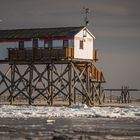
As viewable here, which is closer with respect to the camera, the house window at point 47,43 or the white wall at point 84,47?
the white wall at point 84,47

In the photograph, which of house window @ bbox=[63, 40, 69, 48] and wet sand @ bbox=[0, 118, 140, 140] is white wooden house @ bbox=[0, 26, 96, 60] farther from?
wet sand @ bbox=[0, 118, 140, 140]

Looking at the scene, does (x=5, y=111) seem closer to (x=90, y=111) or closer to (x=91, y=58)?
(x=90, y=111)

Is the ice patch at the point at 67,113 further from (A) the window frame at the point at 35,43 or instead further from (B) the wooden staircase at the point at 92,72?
(B) the wooden staircase at the point at 92,72

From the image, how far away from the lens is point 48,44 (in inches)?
2672

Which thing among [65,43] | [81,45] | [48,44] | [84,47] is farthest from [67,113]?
[84,47]

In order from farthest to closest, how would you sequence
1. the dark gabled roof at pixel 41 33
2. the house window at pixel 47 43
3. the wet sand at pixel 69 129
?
1. the dark gabled roof at pixel 41 33
2. the house window at pixel 47 43
3. the wet sand at pixel 69 129

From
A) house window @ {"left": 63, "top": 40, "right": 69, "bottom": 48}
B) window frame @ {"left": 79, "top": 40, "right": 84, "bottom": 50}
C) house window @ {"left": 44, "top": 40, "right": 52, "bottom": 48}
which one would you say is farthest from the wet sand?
house window @ {"left": 44, "top": 40, "right": 52, "bottom": 48}

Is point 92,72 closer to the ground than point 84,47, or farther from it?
closer to the ground

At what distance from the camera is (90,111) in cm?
5728

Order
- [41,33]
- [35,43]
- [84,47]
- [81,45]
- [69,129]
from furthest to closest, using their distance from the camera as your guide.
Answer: [41,33] → [35,43] → [84,47] → [81,45] → [69,129]

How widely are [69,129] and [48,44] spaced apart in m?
29.3

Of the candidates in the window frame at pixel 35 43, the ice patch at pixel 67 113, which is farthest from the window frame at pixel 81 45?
the ice patch at pixel 67 113

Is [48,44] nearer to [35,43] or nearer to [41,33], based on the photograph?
[35,43]

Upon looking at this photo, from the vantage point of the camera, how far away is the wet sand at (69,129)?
34375mm
